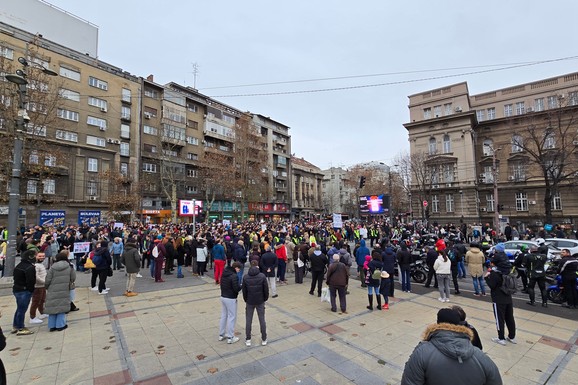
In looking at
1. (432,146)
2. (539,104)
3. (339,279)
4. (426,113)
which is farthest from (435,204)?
(339,279)

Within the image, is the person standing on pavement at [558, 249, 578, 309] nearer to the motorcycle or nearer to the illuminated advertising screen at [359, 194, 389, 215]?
the motorcycle

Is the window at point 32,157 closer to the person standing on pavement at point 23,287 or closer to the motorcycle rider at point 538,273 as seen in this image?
the person standing on pavement at point 23,287

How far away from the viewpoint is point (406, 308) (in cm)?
843

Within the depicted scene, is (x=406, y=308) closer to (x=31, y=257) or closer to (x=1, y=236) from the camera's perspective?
(x=31, y=257)

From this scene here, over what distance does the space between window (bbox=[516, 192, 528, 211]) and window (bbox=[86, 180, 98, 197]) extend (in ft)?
182

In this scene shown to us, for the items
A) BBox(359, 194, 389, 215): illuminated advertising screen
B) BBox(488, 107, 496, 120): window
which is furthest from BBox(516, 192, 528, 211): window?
BBox(359, 194, 389, 215): illuminated advertising screen

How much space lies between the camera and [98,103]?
3581 centimetres

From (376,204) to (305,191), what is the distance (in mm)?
49634

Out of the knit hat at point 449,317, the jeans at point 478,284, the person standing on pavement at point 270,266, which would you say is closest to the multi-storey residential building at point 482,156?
the jeans at point 478,284

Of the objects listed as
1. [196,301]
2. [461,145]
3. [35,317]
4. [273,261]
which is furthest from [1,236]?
[461,145]

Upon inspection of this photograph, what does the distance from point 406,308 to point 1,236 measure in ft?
87.7

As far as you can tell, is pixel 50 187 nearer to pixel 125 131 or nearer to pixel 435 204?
pixel 125 131

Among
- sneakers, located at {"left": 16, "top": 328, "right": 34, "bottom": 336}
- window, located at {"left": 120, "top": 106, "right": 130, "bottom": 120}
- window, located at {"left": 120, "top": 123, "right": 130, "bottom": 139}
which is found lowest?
sneakers, located at {"left": 16, "top": 328, "right": 34, "bottom": 336}

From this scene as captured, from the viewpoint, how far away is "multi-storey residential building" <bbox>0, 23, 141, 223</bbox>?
29703 mm
